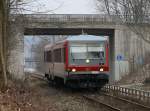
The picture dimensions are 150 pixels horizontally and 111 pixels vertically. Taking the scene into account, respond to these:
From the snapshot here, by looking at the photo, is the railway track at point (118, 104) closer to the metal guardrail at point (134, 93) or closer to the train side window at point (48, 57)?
the metal guardrail at point (134, 93)

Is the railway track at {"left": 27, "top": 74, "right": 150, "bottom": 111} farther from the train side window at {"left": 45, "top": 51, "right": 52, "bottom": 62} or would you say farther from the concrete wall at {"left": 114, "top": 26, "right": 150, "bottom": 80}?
the concrete wall at {"left": 114, "top": 26, "right": 150, "bottom": 80}

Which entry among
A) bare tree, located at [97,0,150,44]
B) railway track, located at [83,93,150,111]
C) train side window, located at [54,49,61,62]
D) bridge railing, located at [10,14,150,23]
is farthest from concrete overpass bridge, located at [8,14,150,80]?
railway track, located at [83,93,150,111]

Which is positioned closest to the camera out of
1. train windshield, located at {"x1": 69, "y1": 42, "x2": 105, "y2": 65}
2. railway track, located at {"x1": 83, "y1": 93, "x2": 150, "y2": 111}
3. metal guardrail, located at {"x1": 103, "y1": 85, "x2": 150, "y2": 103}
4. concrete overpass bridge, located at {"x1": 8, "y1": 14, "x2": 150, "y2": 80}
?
railway track, located at {"x1": 83, "y1": 93, "x2": 150, "y2": 111}

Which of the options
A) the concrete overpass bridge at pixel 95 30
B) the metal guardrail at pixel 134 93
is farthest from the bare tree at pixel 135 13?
the metal guardrail at pixel 134 93

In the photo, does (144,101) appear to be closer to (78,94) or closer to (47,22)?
(78,94)

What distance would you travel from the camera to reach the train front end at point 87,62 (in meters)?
30.3

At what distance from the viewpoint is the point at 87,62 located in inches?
1201

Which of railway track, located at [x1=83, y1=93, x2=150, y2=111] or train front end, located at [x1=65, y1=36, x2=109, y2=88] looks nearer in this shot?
railway track, located at [x1=83, y1=93, x2=150, y2=111]

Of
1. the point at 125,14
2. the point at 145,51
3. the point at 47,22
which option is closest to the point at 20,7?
the point at 125,14

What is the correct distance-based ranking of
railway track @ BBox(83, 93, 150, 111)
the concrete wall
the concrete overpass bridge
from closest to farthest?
railway track @ BBox(83, 93, 150, 111)
the concrete overpass bridge
the concrete wall

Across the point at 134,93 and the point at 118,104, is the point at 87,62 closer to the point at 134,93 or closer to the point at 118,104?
the point at 134,93

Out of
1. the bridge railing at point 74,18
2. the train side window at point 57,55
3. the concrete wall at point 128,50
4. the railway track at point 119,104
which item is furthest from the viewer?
the concrete wall at point 128,50

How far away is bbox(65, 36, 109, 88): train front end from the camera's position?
99.3 ft

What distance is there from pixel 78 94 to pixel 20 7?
20.3 feet
